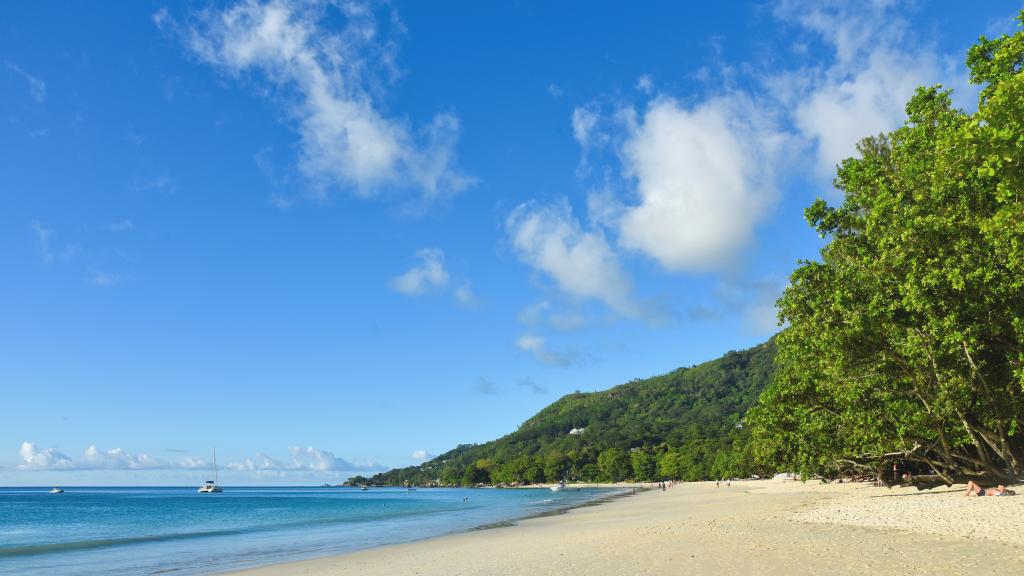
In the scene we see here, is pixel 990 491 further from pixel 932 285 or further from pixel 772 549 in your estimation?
pixel 772 549

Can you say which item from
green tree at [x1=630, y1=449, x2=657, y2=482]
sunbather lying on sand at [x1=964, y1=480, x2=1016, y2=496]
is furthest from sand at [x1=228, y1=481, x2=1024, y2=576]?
green tree at [x1=630, y1=449, x2=657, y2=482]

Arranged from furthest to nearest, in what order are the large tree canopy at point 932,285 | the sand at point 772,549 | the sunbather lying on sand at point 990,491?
the sunbather lying on sand at point 990,491, the large tree canopy at point 932,285, the sand at point 772,549

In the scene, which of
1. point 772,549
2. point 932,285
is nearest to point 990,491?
point 932,285

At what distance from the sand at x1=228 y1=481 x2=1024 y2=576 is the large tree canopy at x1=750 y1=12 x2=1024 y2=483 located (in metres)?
4.40

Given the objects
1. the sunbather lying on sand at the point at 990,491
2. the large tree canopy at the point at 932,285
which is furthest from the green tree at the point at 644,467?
the sunbather lying on sand at the point at 990,491

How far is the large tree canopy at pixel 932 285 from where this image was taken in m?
16.9

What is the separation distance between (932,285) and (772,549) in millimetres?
10476

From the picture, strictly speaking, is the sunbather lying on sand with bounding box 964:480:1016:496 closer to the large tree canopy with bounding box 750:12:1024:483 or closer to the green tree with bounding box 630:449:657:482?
the large tree canopy with bounding box 750:12:1024:483

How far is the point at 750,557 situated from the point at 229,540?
43.4 m

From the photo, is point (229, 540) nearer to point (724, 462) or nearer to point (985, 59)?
point (985, 59)

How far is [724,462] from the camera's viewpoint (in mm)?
141000

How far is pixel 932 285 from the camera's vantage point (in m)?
20.8

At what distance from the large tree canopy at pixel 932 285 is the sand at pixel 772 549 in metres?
4.40

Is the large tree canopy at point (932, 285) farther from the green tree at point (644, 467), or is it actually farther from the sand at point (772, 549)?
the green tree at point (644, 467)
